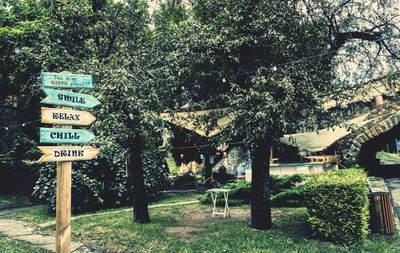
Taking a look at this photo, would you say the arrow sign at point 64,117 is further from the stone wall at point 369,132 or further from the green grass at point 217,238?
A: the stone wall at point 369,132

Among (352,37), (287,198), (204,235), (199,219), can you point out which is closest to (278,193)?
(287,198)

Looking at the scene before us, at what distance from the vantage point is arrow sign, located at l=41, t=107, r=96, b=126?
437cm

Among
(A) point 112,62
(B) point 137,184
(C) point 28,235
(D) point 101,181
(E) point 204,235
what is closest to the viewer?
(A) point 112,62

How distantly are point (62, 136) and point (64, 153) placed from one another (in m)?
0.23

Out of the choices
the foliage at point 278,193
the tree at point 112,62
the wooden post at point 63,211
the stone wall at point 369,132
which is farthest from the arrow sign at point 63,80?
the foliage at point 278,193

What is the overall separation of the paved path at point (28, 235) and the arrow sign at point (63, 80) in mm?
4772

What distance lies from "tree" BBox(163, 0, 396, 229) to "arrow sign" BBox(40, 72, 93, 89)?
3745mm

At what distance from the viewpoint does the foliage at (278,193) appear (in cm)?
1341

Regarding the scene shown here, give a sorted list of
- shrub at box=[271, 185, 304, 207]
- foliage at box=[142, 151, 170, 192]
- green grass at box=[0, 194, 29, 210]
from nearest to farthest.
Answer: shrub at box=[271, 185, 304, 207], foliage at box=[142, 151, 170, 192], green grass at box=[0, 194, 29, 210]

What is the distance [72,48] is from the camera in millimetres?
10453

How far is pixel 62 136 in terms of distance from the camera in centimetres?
→ 446

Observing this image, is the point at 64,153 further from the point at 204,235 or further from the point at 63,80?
the point at 204,235

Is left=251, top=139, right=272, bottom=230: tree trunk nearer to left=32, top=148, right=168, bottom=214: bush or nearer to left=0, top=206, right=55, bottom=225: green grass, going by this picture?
left=32, top=148, right=168, bottom=214: bush

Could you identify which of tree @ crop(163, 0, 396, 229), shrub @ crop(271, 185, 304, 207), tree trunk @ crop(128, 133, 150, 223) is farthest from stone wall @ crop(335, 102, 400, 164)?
tree trunk @ crop(128, 133, 150, 223)
